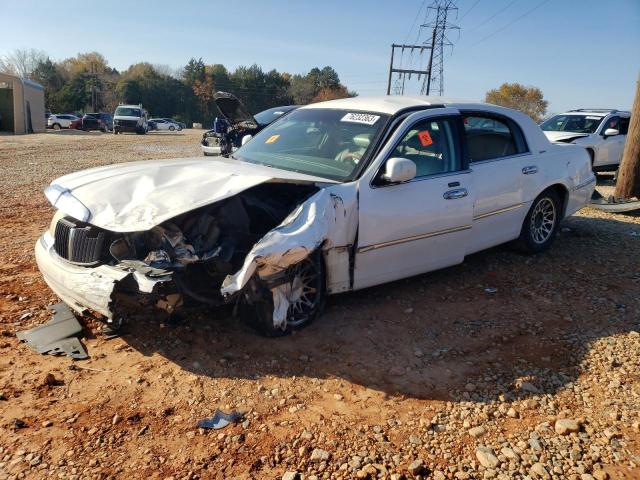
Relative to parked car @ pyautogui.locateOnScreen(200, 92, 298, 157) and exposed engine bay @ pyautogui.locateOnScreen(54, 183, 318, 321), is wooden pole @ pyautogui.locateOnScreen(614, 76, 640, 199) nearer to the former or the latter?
parked car @ pyautogui.locateOnScreen(200, 92, 298, 157)

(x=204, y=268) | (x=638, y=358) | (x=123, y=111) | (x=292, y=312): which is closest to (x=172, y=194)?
(x=204, y=268)

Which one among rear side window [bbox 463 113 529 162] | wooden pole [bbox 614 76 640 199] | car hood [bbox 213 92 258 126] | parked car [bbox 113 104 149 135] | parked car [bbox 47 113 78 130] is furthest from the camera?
parked car [bbox 47 113 78 130]

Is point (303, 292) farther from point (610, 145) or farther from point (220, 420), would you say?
point (610, 145)

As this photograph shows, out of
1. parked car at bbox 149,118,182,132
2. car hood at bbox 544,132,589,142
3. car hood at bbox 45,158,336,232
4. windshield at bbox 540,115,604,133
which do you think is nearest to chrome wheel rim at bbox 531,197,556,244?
car hood at bbox 45,158,336,232

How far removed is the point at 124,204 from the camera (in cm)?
351

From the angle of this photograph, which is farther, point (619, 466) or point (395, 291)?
point (395, 291)

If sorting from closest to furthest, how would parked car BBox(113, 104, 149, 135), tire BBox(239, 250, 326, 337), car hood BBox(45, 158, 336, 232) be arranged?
1. car hood BBox(45, 158, 336, 232)
2. tire BBox(239, 250, 326, 337)
3. parked car BBox(113, 104, 149, 135)

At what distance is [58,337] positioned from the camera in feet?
11.9

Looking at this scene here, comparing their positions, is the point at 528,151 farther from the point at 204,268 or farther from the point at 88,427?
the point at 88,427

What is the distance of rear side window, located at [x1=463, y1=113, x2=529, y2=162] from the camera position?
16.3ft

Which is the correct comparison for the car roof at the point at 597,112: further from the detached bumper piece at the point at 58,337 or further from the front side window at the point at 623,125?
the detached bumper piece at the point at 58,337

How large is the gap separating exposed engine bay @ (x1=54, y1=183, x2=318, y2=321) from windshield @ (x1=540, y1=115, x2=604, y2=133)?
11.1 metres

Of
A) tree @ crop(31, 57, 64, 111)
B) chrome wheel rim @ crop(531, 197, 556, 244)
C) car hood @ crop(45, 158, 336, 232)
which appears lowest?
chrome wheel rim @ crop(531, 197, 556, 244)

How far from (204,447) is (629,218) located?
7872 millimetres
